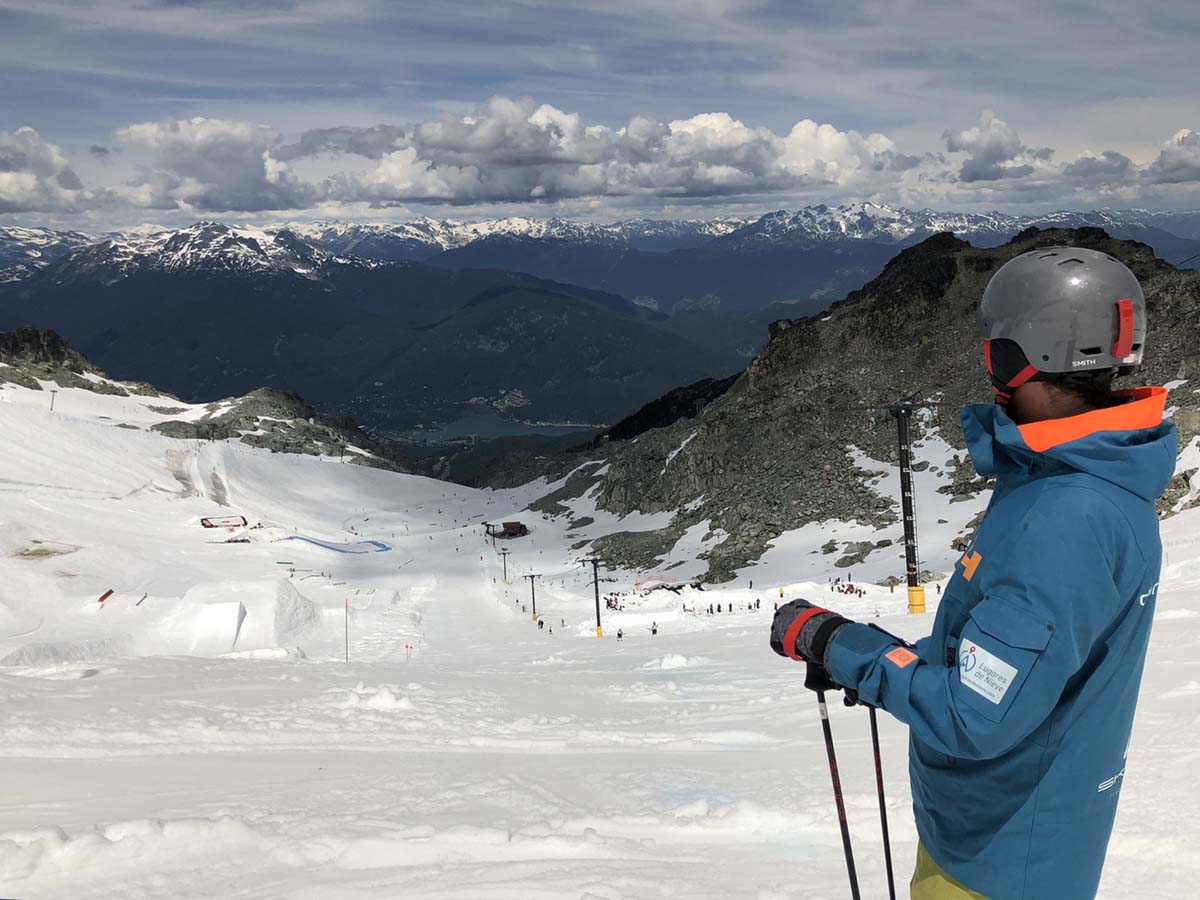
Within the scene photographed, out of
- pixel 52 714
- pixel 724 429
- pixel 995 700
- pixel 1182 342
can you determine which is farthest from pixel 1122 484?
pixel 724 429

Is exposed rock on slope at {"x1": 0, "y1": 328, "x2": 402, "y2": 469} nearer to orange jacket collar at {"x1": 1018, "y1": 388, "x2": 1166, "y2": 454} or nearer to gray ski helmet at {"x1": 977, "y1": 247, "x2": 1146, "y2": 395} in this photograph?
gray ski helmet at {"x1": 977, "y1": 247, "x2": 1146, "y2": 395}

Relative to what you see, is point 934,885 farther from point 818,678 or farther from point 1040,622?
point 1040,622

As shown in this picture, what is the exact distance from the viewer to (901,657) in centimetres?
290

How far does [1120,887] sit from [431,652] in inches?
1391

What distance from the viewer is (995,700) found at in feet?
8.57

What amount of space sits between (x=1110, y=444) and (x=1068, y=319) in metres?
0.54

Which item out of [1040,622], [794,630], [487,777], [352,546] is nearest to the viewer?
[1040,622]

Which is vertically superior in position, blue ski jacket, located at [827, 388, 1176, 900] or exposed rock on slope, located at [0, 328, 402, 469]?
Result: blue ski jacket, located at [827, 388, 1176, 900]

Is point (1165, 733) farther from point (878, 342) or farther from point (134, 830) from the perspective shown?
point (878, 342)

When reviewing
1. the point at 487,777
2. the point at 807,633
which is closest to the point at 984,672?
the point at 807,633

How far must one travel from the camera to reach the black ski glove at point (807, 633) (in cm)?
319

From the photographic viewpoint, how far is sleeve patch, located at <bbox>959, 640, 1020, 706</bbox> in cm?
260

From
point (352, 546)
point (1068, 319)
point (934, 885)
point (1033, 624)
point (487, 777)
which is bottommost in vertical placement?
point (352, 546)

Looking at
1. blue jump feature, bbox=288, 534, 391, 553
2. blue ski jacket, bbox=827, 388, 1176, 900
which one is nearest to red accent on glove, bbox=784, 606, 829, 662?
blue ski jacket, bbox=827, 388, 1176, 900
